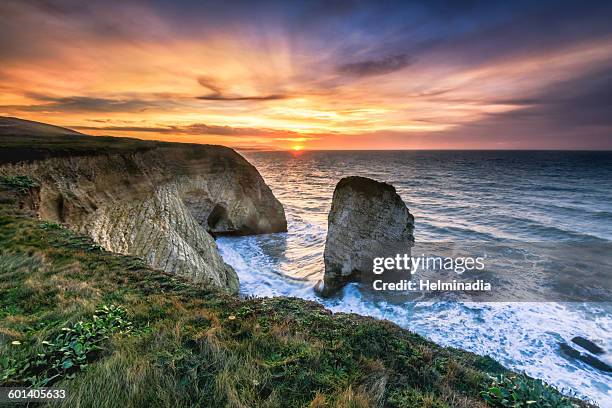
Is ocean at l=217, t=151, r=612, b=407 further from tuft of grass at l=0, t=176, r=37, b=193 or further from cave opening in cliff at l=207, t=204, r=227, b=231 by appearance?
tuft of grass at l=0, t=176, r=37, b=193

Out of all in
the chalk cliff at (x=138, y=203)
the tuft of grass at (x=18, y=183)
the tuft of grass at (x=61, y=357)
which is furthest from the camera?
the chalk cliff at (x=138, y=203)

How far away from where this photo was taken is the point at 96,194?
53.1 feet

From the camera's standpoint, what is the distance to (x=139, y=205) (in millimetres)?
17281

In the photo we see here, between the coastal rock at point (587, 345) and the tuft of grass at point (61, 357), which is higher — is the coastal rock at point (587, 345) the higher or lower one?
the lower one

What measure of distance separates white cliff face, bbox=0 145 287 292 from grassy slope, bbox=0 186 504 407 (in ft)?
23.4

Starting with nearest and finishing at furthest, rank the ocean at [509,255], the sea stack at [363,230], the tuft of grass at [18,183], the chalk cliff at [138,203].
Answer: the ocean at [509,255], the tuft of grass at [18,183], the chalk cliff at [138,203], the sea stack at [363,230]

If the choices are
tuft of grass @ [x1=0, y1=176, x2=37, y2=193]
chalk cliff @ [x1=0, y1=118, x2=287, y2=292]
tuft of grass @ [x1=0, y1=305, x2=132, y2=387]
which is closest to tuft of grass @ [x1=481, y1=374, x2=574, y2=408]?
tuft of grass @ [x1=0, y1=305, x2=132, y2=387]

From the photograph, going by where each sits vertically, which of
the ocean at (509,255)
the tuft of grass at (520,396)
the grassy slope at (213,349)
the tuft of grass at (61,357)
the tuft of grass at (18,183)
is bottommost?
the ocean at (509,255)

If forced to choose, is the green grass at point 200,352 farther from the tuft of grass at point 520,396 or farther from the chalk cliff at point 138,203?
the chalk cliff at point 138,203

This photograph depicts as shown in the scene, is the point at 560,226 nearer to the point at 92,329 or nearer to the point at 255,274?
the point at 255,274

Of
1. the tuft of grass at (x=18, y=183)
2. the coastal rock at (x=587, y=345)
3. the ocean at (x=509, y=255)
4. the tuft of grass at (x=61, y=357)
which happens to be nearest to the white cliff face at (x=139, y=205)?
the tuft of grass at (x=18, y=183)

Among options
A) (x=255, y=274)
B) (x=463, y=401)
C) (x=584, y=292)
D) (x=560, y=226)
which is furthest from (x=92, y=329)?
(x=560, y=226)

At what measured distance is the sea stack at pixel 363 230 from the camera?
18.2 meters

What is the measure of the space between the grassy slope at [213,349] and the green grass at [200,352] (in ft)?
0.06
